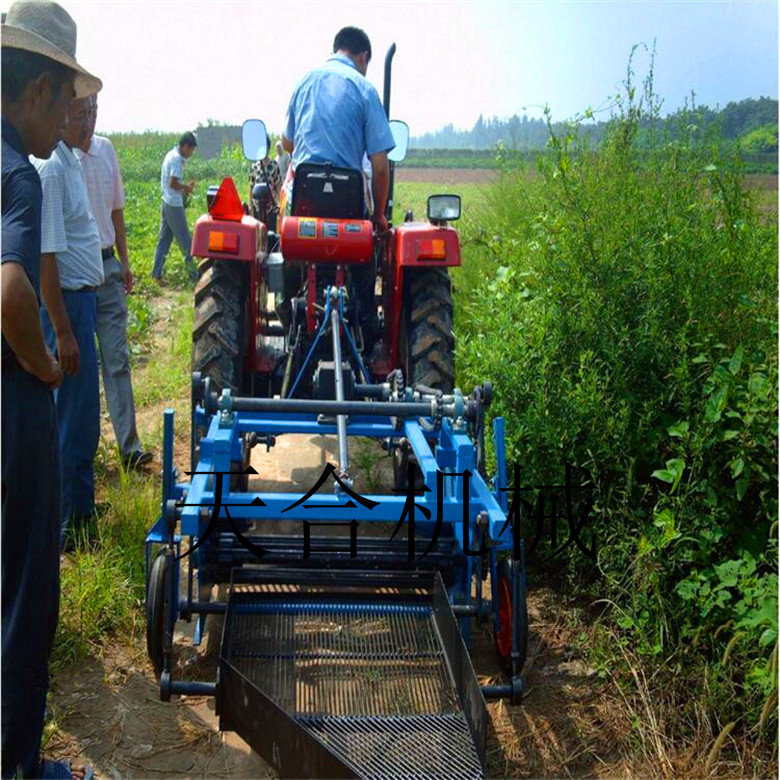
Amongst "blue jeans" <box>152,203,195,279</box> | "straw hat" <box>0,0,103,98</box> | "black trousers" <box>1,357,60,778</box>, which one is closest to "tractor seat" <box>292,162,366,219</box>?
"straw hat" <box>0,0,103,98</box>

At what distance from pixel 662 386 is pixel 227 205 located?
7.35 ft

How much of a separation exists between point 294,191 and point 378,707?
2477 millimetres

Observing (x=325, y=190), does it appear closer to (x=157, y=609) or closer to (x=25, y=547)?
(x=157, y=609)

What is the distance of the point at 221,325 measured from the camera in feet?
14.2

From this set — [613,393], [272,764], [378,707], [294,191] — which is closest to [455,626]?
[378,707]

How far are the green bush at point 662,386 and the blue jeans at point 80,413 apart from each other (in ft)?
5.63

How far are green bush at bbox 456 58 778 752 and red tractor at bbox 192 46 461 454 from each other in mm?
342

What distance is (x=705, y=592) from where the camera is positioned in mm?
2725

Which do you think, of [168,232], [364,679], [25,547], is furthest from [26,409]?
[168,232]

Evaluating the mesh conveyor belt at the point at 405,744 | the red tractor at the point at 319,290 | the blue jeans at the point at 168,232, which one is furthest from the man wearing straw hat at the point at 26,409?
the blue jeans at the point at 168,232

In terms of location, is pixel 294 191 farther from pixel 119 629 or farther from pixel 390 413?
pixel 119 629

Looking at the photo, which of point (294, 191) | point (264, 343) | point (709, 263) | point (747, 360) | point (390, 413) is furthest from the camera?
point (264, 343)

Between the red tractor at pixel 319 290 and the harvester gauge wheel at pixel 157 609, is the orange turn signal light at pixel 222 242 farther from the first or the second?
the harvester gauge wheel at pixel 157 609

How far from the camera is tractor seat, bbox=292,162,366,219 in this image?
169 inches
